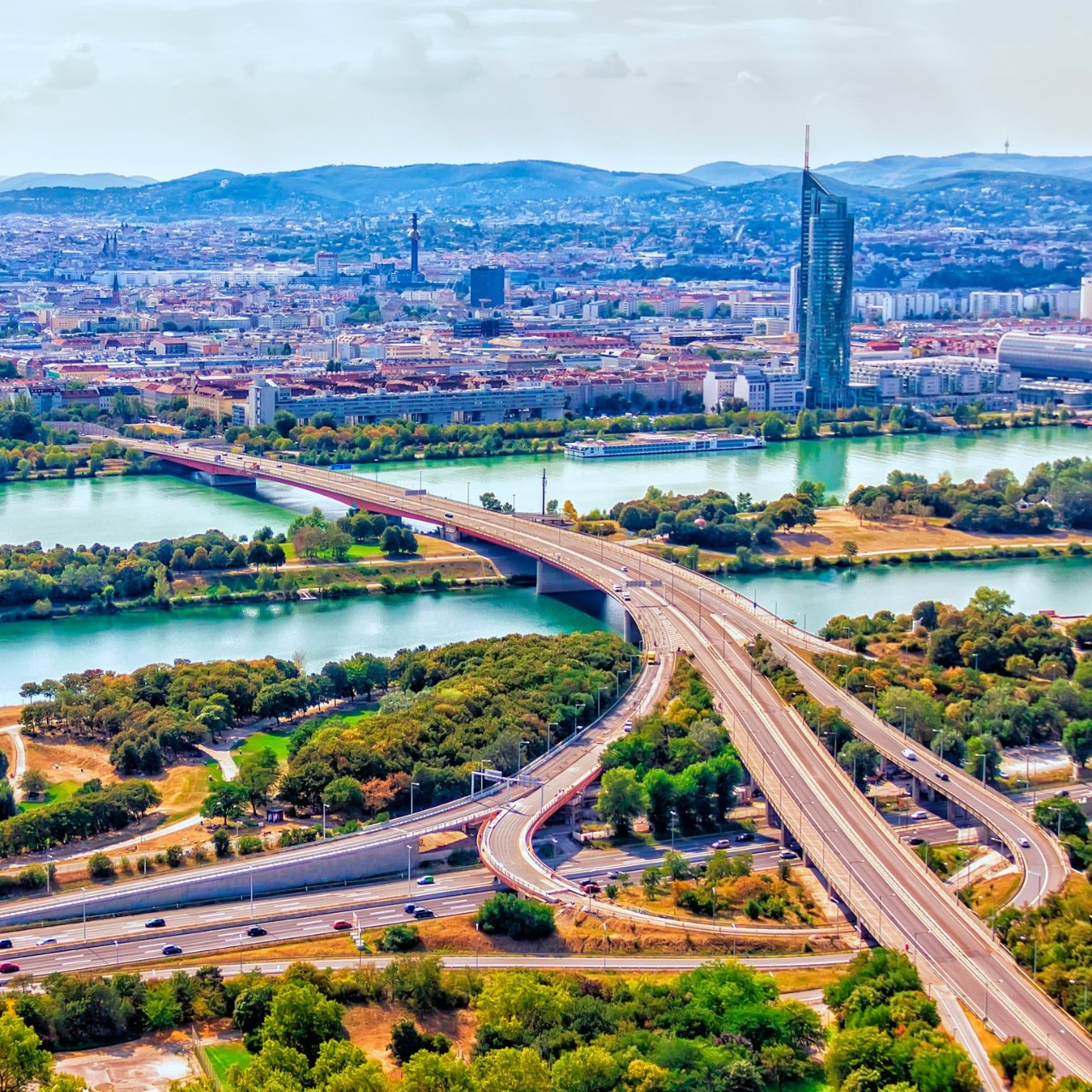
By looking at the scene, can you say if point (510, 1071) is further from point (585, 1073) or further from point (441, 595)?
point (441, 595)

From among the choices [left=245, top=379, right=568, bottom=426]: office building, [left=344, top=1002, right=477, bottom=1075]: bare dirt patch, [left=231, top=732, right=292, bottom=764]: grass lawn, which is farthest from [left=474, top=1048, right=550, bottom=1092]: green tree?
[left=245, top=379, right=568, bottom=426]: office building

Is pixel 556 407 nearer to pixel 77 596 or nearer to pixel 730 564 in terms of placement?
pixel 730 564

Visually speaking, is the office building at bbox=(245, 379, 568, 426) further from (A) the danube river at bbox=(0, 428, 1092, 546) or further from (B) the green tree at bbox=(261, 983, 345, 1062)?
(B) the green tree at bbox=(261, 983, 345, 1062)

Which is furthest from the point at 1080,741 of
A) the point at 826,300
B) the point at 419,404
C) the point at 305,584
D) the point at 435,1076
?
the point at 826,300

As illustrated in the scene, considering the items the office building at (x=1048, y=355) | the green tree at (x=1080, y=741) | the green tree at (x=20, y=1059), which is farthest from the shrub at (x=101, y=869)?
the office building at (x=1048, y=355)

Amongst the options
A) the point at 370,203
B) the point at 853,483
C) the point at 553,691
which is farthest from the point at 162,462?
the point at 370,203

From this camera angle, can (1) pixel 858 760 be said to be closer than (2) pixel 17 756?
Yes

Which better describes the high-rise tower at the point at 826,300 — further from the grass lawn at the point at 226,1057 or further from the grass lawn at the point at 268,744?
the grass lawn at the point at 226,1057
